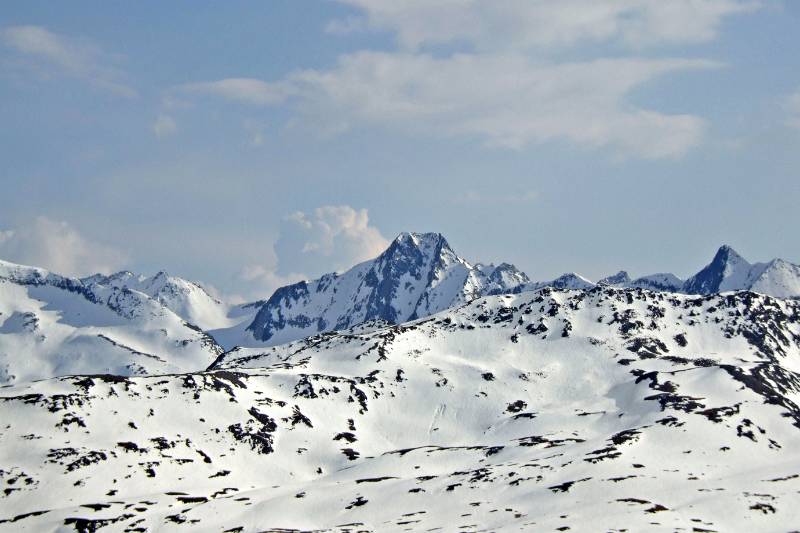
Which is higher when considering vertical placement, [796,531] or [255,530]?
[255,530]

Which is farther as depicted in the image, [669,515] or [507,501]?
[507,501]

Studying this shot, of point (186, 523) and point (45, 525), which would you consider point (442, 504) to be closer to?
point (186, 523)

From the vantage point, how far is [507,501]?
632 feet

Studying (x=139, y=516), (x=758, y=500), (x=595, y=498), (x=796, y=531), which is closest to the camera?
(x=796, y=531)

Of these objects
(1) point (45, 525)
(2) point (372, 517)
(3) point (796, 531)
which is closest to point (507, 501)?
(2) point (372, 517)

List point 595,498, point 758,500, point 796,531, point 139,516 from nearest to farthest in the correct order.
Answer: point 796,531 → point 758,500 → point 595,498 → point 139,516

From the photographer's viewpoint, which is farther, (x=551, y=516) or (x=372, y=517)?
(x=372, y=517)

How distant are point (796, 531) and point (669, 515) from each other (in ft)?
67.1

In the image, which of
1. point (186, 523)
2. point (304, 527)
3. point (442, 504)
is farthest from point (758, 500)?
point (186, 523)

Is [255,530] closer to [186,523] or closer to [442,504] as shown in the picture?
[186,523]

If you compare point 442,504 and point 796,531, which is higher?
point 442,504

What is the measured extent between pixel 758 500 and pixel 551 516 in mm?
37216

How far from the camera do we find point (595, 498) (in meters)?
184

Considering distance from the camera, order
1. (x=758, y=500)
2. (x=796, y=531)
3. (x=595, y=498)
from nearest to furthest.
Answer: (x=796, y=531) < (x=758, y=500) < (x=595, y=498)
